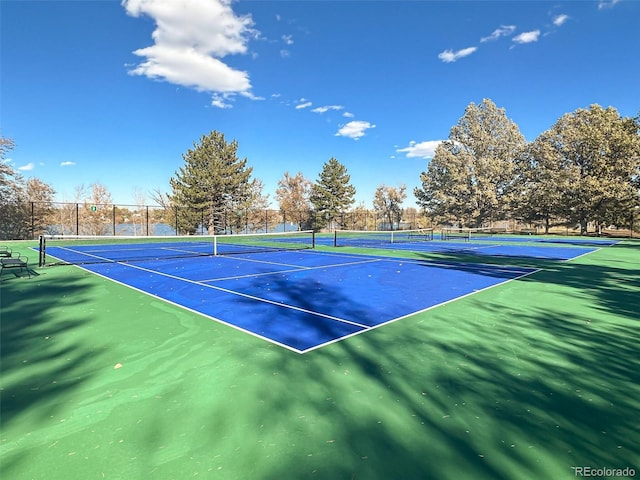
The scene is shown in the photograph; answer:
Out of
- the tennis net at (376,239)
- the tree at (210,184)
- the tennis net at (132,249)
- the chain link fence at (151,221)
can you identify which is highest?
the tree at (210,184)

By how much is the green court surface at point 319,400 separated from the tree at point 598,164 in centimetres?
3865

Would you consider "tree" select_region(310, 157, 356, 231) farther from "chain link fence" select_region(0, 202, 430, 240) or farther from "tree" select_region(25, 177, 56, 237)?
"tree" select_region(25, 177, 56, 237)

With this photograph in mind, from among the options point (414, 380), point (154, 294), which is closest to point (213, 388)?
point (414, 380)

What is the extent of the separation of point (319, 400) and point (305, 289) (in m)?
4.73

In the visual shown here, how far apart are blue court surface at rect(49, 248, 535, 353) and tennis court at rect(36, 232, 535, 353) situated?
0.5 inches

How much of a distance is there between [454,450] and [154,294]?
637 cm

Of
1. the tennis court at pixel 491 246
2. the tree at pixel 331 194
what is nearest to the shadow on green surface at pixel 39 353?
the tennis court at pixel 491 246

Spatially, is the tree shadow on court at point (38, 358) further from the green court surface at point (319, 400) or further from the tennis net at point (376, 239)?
the tennis net at point (376, 239)

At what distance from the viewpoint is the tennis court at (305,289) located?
5152 mm

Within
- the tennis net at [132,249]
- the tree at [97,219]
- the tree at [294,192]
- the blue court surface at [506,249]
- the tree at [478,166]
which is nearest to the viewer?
the tennis net at [132,249]

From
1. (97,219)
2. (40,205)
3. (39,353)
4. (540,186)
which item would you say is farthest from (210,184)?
(540,186)

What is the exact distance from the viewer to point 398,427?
8.52ft

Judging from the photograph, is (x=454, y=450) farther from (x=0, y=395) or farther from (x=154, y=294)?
(x=154, y=294)

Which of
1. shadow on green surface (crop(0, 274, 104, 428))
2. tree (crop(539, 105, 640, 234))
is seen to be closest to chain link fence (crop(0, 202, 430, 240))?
shadow on green surface (crop(0, 274, 104, 428))
